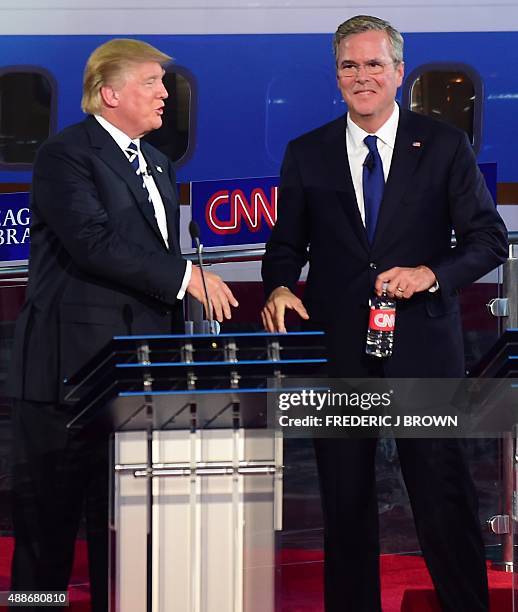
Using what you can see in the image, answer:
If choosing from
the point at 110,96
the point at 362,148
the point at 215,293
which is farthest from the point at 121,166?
the point at 362,148

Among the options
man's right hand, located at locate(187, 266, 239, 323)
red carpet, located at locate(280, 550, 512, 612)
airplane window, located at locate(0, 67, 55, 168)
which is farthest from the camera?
airplane window, located at locate(0, 67, 55, 168)

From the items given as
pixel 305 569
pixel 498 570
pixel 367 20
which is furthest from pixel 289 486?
pixel 367 20

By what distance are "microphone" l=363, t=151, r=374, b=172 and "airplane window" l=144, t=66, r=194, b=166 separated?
3597 millimetres

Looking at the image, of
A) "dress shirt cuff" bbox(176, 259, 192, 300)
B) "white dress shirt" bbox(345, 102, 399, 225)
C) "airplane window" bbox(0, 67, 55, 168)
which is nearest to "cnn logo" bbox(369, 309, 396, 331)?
"white dress shirt" bbox(345, 102, 399, 225)

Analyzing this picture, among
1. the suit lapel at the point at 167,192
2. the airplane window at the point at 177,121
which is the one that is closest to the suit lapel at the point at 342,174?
the suit lapel at the point at 167,192

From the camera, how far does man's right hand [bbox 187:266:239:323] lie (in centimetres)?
312

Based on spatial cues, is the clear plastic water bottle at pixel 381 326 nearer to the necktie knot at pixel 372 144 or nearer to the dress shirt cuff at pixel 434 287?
the dress shirt cuff at pixel 434 287

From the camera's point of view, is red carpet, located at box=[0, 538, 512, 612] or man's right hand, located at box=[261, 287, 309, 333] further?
red carpet, located at box=[0, 538, 512, 612]

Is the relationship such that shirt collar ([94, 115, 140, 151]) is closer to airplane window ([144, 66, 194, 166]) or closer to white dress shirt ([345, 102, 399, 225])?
white dress shirt ([345, 102, 399, 225])

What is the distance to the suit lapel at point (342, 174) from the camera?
3.54 m

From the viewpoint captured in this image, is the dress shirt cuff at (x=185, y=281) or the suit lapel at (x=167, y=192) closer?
the dress shirt cuff at (x=185, y=281)

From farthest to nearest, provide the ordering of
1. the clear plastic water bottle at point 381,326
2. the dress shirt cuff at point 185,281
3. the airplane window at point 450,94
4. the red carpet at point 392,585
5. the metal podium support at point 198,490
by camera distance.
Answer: the airplane window at point 450,94 < the red carpet at point 392,585 < the clear plastic water bottle at point 381,326 < the dress shirt cuff at point 185,281 < the metal podium support at point 198,490

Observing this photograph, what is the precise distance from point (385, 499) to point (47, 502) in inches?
69.3

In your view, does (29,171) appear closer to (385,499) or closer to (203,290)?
(385,499)
